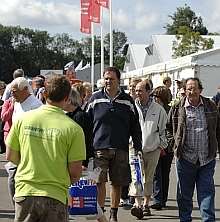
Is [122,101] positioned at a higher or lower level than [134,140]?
higher

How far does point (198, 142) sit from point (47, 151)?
3.17 metres

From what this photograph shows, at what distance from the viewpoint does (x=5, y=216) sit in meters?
8.96

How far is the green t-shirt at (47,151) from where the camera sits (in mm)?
4723

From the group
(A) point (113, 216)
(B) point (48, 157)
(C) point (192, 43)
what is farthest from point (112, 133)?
(C) point (192, 43)

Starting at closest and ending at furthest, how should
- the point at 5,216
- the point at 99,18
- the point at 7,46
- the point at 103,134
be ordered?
the point at 103,134 → the point at 5,216 → the point at 99,18 → the point at 7,46

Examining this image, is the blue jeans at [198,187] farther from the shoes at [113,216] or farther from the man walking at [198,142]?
the shoes at [113,216]

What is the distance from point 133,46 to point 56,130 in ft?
284

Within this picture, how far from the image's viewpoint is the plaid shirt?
753cm

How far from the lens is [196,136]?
754 cm

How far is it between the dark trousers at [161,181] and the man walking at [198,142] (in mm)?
2033

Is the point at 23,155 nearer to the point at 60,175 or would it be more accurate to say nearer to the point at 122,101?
the point at 60,175

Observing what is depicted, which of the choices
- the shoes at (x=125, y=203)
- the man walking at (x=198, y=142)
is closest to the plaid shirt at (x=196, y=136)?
the man walking at (x=198, y=142)

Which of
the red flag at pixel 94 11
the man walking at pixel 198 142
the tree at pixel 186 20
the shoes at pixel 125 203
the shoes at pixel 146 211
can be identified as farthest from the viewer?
the tree at pixel 186 20

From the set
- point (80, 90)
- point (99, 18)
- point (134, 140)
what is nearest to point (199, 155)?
point (134, 140)
